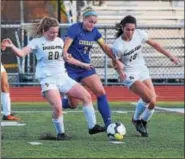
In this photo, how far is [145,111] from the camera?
33.8 ft

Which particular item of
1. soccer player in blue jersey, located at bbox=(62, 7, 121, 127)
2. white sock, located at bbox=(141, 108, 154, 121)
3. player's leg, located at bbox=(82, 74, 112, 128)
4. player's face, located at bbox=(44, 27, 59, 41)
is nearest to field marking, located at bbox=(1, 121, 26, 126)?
soccer player in blue jersey, located at bbox=(62, 7, 121, 127)

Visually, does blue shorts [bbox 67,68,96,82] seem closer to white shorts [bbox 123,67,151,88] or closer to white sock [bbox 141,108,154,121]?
white shorts [bbox 123,67,151,88]

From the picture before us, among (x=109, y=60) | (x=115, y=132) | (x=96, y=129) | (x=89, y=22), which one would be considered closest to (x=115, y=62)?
(x=89, y=22)

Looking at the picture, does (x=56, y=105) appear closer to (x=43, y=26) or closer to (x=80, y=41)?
(x=43, y=26)

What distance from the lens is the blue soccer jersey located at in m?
9.85

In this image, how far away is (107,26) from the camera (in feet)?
64.0

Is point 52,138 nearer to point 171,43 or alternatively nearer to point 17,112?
point 17,112

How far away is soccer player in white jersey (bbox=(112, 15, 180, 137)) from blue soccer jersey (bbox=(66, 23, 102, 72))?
357 mm

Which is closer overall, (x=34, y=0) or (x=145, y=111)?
(x=145, y=111)

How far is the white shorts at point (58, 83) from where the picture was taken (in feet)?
30.5

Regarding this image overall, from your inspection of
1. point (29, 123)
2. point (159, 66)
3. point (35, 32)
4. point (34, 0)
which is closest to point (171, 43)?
point (159, 66)

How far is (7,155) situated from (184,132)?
3.48 m

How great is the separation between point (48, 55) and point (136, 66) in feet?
5.00

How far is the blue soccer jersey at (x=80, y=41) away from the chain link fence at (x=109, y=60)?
8.95m
